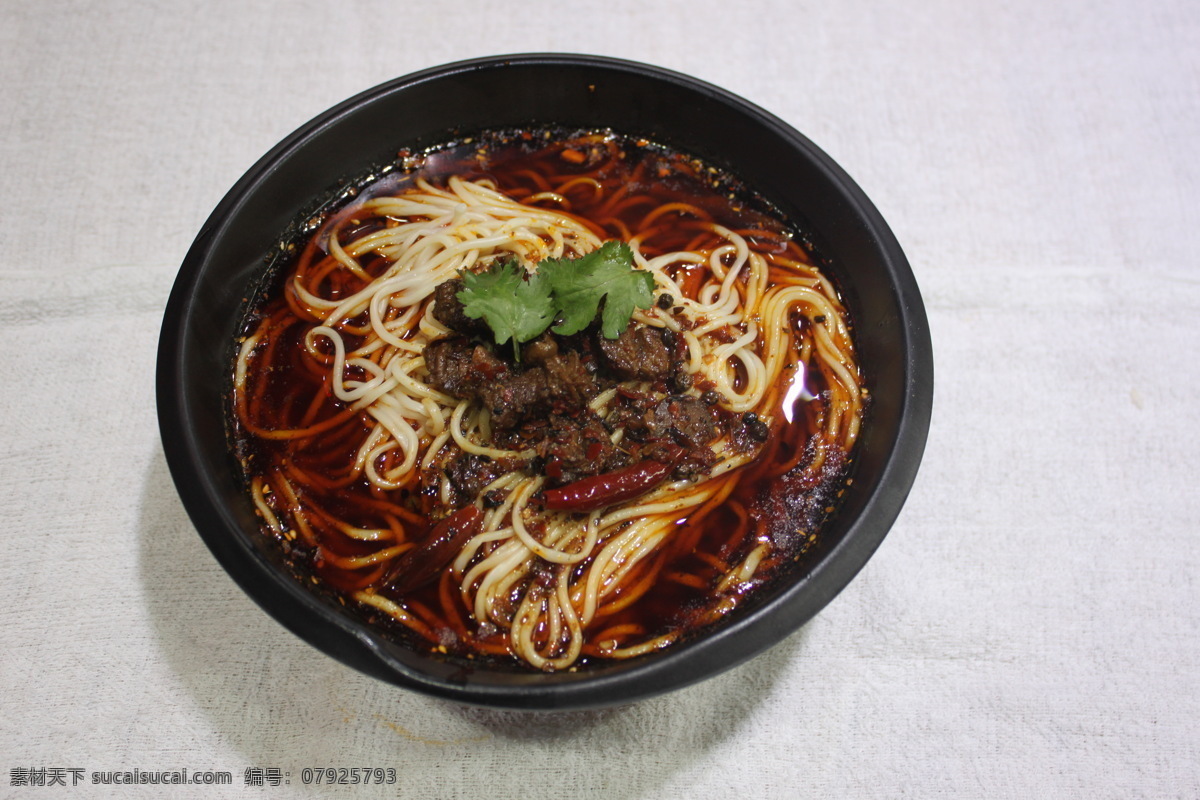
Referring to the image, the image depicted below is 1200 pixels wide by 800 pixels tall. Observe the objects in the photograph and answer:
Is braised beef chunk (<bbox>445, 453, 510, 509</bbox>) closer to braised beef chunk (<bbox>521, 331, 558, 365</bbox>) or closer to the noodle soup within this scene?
the noodle soup

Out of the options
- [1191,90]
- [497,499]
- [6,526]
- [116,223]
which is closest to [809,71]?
[1191,90]

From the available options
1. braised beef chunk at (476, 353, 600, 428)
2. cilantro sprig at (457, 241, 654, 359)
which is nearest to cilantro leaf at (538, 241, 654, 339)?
cilantro sprig at (457, 241, 654, 359)

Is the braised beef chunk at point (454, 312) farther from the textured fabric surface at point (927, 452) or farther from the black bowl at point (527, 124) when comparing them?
the textured fabric surface at point (927, 452)

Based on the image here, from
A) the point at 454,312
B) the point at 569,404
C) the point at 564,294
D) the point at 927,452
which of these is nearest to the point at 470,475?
the point at 569,404

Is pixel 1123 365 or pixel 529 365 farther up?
pixel 529 365

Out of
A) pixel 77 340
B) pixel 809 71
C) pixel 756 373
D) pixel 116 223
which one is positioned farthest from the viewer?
pixel 809 71

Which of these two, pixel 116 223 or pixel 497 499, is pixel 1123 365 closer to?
pixel 497 499
